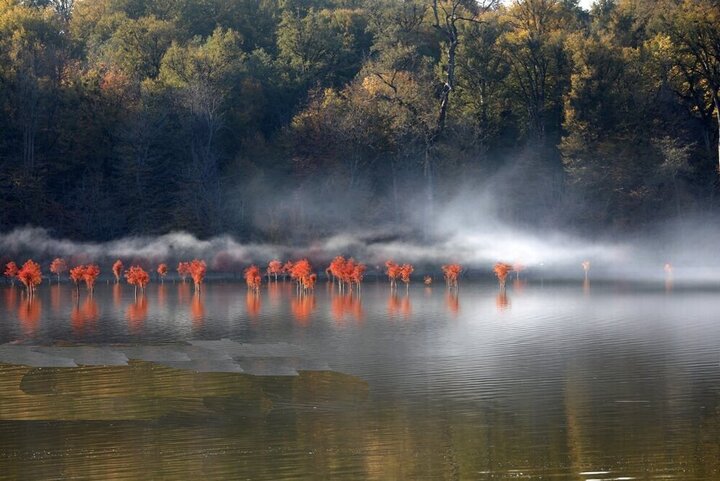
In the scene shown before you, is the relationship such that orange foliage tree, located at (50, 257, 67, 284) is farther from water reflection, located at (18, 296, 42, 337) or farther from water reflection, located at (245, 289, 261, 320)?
water reflection, located at (245, 289, 261, 320)

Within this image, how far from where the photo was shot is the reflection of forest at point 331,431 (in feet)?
63.9

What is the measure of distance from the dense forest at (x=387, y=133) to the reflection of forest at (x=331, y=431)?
52.6 meters

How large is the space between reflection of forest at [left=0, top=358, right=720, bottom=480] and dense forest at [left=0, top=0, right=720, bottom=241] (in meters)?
52.6

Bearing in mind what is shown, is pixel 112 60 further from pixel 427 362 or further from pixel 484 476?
pixel 484 476

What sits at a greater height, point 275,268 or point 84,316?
point 275,268

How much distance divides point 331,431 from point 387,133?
209 ft

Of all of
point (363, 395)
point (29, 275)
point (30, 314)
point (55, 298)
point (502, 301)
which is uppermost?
point (29, 275)

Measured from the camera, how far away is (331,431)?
873 inches

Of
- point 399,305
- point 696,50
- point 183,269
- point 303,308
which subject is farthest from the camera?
point 696,50

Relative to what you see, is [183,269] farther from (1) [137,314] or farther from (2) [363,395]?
(2) [363,395]

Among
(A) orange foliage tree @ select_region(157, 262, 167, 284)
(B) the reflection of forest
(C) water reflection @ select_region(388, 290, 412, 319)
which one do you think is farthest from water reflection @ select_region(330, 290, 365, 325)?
(B) the reflection of forest

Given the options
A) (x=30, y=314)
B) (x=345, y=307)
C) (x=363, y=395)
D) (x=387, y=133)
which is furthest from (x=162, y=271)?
(x=363, y=395)

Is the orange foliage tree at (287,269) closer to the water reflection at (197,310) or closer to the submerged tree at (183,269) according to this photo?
the submerged tree at (183,269)

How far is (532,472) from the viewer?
19047 mm
